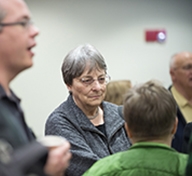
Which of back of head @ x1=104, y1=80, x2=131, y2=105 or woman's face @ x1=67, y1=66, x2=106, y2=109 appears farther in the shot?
back of head @ x1=104, y1=80, x2=131, y2=105

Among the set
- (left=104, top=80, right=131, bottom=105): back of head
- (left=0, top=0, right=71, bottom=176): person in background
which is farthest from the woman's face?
(left=104, top=80, right=131, bottom=105): back of head

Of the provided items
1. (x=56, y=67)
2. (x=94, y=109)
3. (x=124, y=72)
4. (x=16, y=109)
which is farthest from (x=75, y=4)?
(x=16, y=109)

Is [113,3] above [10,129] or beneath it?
above

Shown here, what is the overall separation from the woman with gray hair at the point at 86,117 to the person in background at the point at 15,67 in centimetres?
57

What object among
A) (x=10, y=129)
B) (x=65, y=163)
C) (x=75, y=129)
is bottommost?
(x=75, y=129)

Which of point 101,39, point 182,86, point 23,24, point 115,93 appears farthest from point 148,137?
point 101,39

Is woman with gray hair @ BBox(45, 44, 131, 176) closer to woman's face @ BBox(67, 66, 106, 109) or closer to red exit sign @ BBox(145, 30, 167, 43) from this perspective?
woman's face @ BBox(67, 66, 106, 109)

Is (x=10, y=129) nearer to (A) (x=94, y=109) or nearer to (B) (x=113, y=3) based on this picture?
(A) (x=94, y=109)

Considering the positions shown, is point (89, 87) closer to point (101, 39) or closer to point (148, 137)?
point (148, 137)

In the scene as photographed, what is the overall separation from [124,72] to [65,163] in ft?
11.8

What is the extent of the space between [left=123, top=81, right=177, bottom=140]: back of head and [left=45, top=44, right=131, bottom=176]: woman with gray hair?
455mm

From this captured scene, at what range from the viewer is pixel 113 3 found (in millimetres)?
4090

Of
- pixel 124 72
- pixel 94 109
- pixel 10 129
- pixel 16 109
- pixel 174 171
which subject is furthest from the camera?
pixel 124 72

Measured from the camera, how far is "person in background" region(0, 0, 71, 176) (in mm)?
721
